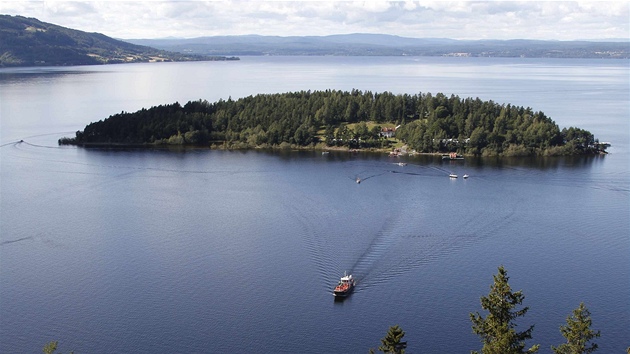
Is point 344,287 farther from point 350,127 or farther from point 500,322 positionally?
point 350,127

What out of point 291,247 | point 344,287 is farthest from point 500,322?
point 291,247

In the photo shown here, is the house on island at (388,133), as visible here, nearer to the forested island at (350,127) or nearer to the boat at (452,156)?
the forested island at (350,127)

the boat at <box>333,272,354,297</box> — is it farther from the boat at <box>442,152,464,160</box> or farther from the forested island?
the forested island

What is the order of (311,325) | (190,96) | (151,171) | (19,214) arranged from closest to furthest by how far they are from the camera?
(311,325) → (19,214) → (151,171) → (190,96)

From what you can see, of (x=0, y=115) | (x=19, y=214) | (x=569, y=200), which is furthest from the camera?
(x=0, y=115)

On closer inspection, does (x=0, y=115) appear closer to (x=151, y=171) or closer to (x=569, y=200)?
(x=151, y=171)

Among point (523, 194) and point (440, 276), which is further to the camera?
point (523, 194)

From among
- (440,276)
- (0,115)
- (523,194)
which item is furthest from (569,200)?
(0,115)
